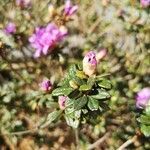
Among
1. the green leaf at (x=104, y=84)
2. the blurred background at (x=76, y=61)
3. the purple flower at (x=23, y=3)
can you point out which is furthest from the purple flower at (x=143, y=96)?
the purple flower at (x=23, y=3)

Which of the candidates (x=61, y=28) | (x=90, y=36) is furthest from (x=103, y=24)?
(x=61, y=28)

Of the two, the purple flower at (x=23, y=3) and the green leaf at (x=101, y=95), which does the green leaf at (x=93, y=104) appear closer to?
the green leaf at (x=101, y=95)

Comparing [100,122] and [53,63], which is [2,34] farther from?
[53,63]

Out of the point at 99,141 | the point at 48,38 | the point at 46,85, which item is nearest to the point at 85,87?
the point at 46,85

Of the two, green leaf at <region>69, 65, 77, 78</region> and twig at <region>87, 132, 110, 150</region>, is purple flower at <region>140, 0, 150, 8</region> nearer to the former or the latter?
twig at <region>87, 132, 110, 150</region>

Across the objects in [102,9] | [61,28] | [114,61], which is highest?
[102,9]
